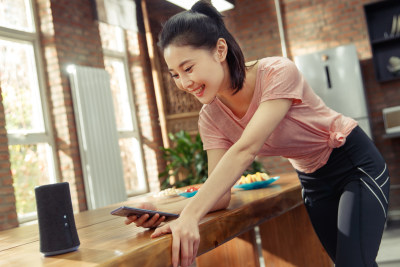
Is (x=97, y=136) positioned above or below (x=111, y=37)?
below

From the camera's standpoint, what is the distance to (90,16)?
5.89m

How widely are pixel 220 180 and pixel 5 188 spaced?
3.75 m

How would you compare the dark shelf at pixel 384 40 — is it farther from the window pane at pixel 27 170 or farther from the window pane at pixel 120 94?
the window pane at pixel 27 170

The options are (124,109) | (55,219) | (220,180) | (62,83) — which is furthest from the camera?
(124,109)

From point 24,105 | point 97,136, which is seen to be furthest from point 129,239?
point 97,136

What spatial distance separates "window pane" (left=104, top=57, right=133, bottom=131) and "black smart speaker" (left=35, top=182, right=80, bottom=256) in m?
5.51

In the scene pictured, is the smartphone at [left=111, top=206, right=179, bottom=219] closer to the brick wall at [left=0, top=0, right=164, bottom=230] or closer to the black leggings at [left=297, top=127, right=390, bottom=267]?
the black leggings at [left=297, top=127, right=390, bottom=267]

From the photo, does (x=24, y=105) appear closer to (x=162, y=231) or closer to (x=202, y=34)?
(x=202, y=34)

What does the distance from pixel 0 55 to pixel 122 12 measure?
1788 mm

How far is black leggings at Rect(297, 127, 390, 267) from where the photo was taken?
4.47ft

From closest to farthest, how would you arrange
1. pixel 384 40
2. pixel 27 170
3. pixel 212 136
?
pixel 212 136
pixel 27 170
pixel 384 40

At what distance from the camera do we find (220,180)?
1.25 meters

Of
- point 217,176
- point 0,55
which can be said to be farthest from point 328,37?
point 217,176

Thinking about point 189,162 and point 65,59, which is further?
point 189,162
